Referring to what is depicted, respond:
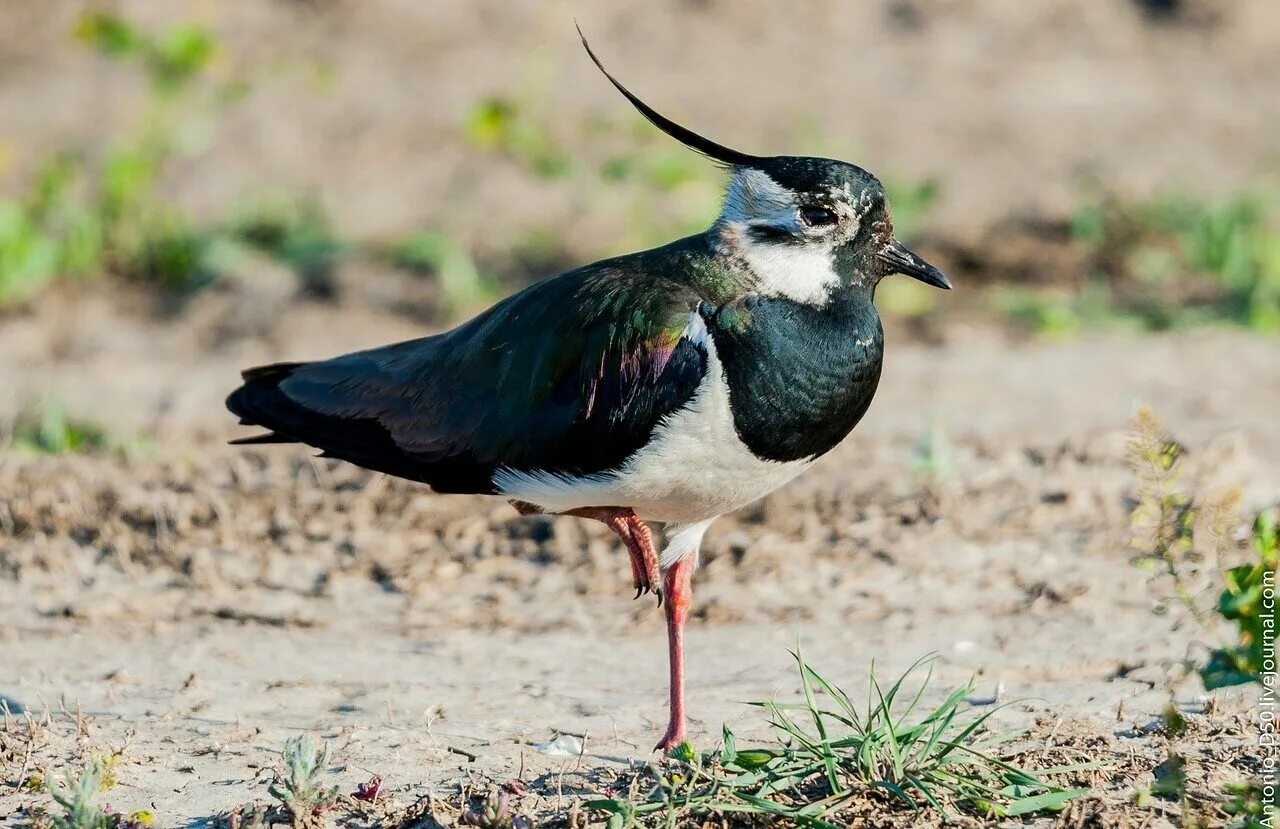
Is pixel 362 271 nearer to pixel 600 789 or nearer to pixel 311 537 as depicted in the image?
pixel 311 537

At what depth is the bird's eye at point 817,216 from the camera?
163 inches

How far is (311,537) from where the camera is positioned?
553 centimetres

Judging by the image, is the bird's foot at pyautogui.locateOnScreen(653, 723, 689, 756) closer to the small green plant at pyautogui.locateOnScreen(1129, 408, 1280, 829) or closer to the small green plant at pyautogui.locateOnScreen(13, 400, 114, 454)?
the small green plant at pyautogui.locateOnScreen(1129, 408, 1280, 829)

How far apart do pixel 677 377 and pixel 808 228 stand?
0.55 meters

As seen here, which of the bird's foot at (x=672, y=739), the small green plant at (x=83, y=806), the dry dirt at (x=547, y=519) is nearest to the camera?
the small green plant at (x=83, y=806)

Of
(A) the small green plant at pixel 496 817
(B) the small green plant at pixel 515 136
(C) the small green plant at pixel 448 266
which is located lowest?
(A) the small green plant at pixel 496 817

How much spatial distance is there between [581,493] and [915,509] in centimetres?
184

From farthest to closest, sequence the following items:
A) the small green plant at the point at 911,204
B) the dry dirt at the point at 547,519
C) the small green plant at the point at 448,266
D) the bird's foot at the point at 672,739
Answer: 1. the small green plant at the point at 911,204
2. the small green plant at the point at 448,266
3. the dry dirt at the point at 547,519
4. the bird's foot at the point at 672,739

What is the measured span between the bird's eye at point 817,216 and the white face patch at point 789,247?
14 millimetres

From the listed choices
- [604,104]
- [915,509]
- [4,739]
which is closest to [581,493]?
[4,739]

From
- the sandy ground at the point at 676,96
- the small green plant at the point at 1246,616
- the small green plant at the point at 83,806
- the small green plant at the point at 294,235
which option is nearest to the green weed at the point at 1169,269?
the sandy ground at the point at 676,96

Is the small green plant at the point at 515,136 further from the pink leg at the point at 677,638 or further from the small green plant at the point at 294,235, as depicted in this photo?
the pink leg at the point at 677,638

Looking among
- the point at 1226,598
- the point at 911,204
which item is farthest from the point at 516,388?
the point at 911,204

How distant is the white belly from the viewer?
3891 mm
